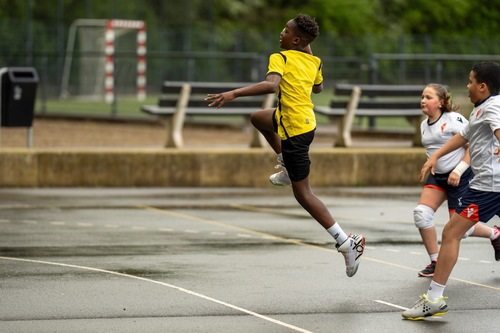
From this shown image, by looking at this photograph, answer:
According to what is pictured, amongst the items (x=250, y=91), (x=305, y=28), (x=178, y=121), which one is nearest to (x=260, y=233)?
(x=305, y=28)

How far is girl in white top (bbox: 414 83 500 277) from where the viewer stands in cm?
989

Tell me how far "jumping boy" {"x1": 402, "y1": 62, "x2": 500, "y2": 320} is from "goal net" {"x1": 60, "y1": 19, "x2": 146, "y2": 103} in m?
24.9

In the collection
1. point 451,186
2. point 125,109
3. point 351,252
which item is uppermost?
point 451,186

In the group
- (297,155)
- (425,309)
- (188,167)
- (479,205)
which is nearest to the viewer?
(425,309)

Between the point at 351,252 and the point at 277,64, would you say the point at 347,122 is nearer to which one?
the point at 351,252

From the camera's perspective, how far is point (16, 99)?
1769 cm

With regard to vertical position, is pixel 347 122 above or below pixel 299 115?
below

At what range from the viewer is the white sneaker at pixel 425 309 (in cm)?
798

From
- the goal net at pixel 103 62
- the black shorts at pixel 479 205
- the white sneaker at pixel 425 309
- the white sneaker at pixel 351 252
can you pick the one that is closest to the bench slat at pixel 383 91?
the white sneaker at pixel 351 252

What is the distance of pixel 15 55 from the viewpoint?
120ft

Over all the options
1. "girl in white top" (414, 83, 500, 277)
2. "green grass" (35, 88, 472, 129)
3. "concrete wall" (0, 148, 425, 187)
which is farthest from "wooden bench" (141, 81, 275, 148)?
"girl in white top" (414, 83, 500, 277)

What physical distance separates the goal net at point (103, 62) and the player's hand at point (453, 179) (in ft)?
77.5

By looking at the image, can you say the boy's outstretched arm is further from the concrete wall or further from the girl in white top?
the concrete wall

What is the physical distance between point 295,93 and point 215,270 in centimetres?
152
